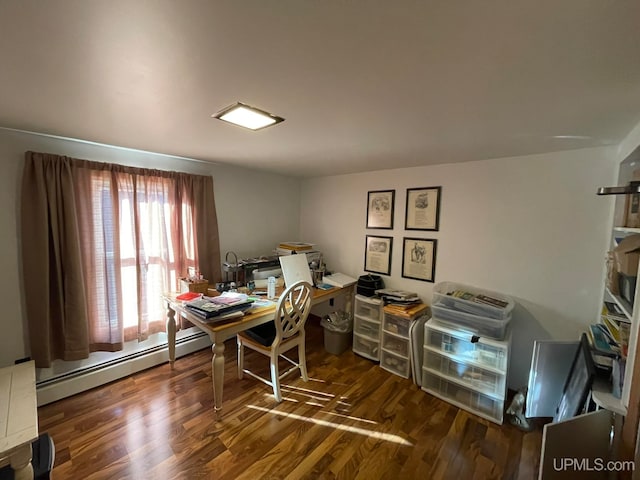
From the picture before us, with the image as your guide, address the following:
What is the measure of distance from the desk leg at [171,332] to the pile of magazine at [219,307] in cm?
51

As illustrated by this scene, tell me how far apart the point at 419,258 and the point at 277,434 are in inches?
77.2

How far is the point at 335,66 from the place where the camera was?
0.87m

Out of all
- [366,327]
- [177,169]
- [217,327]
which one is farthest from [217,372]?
[177,169]

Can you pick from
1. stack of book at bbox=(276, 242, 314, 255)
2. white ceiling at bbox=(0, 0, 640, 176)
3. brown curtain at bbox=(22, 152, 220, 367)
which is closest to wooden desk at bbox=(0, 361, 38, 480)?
brown curtain at bbox=(22, 152, 220, 367)

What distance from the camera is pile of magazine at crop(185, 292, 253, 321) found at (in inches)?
71.8

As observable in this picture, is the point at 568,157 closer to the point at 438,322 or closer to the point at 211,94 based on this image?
the point at 438,322

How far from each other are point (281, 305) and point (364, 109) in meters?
1.47

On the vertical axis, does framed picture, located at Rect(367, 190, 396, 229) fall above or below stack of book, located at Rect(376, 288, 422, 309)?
above

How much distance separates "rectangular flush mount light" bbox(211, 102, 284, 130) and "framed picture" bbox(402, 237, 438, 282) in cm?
186

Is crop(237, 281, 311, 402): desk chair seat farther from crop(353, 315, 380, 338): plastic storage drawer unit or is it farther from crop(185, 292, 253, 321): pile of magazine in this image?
crop(353, 315, 380, 338): plastic storage drawer unit

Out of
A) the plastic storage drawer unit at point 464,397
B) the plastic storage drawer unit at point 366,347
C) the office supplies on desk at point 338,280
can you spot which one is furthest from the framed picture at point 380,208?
the plastic storage drawer unit at point 464,397

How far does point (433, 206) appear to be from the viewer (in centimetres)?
247

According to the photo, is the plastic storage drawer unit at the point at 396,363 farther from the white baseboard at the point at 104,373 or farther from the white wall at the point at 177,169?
the white baseboard at the point at 104,373

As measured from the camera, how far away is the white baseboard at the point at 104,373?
76.2 inches
